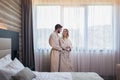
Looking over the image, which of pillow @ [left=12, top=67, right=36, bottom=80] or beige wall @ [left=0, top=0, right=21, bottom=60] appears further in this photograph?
beige wall @ [left=0, top=0, right=21, bottom=60]

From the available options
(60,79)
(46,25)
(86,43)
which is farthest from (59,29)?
(60,79)

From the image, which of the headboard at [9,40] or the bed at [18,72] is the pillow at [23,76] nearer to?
the bed at [18,72]

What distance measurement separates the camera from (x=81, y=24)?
5.92 metres

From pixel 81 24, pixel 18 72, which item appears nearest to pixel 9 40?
pixel 18 72

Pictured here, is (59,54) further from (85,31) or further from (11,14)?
(11,14)

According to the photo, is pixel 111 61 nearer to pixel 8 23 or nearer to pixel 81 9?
pixel 81 9

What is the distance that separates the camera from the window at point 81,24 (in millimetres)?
5898

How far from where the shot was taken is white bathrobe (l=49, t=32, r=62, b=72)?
5379mm

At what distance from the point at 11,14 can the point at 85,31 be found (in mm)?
2293

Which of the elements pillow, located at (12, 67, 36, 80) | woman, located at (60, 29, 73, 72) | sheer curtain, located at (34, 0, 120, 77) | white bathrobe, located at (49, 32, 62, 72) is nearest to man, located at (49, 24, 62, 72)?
white bathrobe, located at (49, 32, 62, 72)

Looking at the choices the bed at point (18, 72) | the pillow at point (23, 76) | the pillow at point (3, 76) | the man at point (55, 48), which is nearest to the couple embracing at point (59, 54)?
the man at point (55, 48)

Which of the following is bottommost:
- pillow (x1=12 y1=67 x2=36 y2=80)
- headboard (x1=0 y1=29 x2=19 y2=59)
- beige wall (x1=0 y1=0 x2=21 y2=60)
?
pillow (x1=12 y1=67 x2=36 y2=80)

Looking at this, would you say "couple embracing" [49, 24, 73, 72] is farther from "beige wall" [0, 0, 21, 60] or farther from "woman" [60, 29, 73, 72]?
"beige wall" [0, 0, 21, 60]

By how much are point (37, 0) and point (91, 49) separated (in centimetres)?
212
